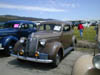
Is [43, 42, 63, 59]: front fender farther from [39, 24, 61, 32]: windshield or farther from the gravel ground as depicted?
[39, 24, 61, 32]: windshield

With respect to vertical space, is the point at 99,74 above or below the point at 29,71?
above

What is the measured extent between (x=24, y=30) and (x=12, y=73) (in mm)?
3734

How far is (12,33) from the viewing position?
6.90 metres

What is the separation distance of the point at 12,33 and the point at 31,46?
264 centimetres

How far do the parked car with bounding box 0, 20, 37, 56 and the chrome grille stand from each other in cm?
192

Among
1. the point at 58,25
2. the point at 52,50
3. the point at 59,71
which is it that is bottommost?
the point at 59,71

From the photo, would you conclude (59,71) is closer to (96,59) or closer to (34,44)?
(34,44)

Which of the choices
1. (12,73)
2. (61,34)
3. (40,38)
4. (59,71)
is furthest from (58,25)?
(12,73)

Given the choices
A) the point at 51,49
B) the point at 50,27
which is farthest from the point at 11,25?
the point at 51,49

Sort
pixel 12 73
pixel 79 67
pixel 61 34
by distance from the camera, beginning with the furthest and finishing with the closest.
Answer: pixel 61 34 < pixel 12 73 < pixel 79 67

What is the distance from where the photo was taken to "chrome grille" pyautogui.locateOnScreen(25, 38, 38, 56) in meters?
4.68

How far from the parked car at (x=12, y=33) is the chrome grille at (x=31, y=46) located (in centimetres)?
192

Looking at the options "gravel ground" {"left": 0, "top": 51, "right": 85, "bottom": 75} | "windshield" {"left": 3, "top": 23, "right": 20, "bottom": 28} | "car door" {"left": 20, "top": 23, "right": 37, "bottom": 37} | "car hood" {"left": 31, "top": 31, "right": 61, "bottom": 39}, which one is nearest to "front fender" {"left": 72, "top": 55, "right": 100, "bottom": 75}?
"gravel ground" {"left": 0, "top": 51, "right": 85, "bottom": 75}

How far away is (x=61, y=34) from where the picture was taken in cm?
561
